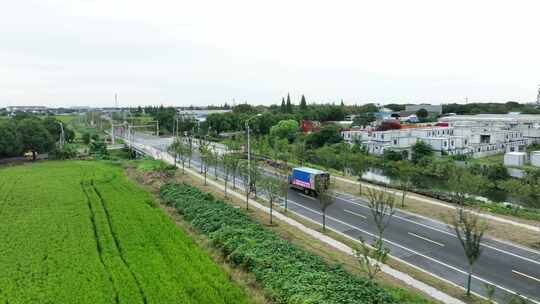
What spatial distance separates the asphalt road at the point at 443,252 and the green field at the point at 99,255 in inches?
398

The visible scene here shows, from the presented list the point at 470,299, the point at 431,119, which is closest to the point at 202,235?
the point at 470,299

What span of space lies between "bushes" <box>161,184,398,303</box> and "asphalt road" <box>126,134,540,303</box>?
5476 millimetres

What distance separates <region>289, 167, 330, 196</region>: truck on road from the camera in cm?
3638

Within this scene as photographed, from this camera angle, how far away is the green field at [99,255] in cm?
1745

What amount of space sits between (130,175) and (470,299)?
139 feet

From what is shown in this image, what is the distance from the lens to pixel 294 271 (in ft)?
60.1

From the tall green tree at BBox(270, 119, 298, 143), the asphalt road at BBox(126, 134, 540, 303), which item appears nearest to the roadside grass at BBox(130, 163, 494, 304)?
the asphalt road at BBox(126, 134, 540, 303)

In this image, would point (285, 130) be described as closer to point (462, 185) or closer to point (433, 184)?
point (433, 184)

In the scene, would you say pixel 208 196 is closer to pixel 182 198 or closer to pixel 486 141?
pixel 182 198

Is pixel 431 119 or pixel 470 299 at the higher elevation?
pixel 431 119

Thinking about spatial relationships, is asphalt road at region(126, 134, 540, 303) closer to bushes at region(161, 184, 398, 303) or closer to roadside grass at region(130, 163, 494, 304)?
roadside grass at region(130, 163, 494, 304)

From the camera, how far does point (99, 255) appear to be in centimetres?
2217

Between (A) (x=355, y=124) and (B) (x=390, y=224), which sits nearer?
(B) (x=390, y=224)

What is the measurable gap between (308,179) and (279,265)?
19.3 meters
